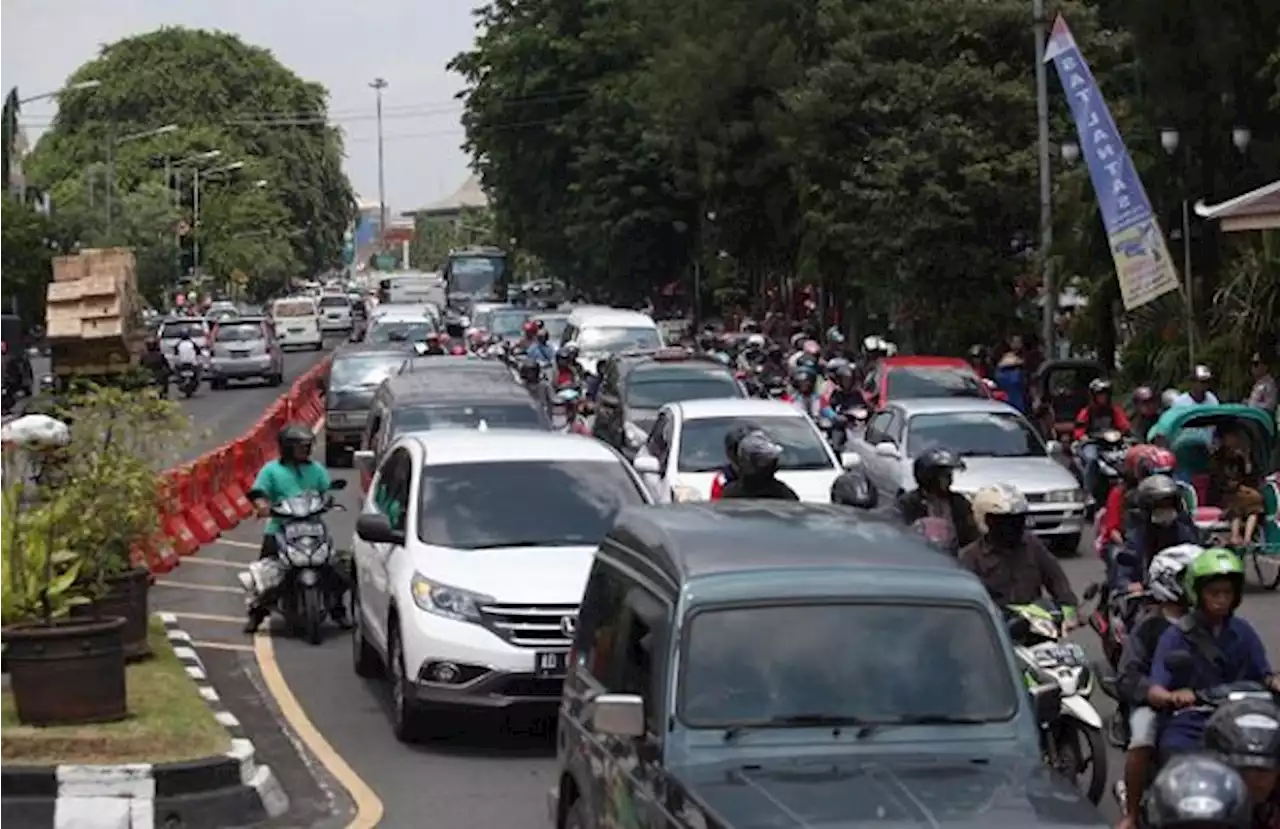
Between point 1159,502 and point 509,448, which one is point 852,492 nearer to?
point 509,448

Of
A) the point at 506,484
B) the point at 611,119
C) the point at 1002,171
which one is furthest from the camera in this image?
the point at 611,119

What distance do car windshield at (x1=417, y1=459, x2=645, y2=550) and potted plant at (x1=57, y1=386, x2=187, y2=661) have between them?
1.80 meters

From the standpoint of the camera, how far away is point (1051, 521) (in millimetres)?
23078

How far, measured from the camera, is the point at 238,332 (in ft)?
198

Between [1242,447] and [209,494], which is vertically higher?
[1242,447]

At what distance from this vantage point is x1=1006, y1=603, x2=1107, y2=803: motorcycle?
35.9 ft

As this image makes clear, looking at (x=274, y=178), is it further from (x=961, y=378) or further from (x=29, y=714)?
(x=29, y=714)

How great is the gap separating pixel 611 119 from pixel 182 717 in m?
61.1

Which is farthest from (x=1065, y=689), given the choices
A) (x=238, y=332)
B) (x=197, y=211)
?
(x=197, y=211)

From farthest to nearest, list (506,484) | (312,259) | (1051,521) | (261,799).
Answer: (312,259) → (1051,521) → (506,484) → (261,799)

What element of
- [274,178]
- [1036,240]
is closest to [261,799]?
[1036,240]

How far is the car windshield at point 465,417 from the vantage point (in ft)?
71.7

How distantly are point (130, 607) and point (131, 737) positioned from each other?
300 cm

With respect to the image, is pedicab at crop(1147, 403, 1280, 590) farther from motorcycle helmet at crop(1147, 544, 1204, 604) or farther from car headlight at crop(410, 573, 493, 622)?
motorcycle helmet at crop(1147, 544, 1204, 604)
